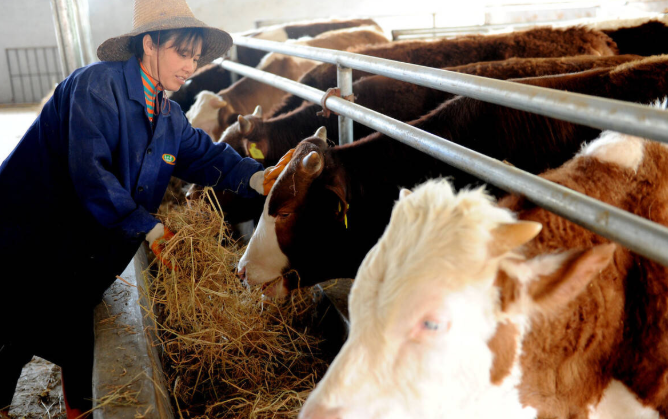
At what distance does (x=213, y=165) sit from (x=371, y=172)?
945 millimetres

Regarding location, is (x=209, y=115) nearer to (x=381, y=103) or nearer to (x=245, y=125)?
(x=245, y=125)

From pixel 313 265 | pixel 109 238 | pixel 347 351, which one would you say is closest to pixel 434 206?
pixel 347 351

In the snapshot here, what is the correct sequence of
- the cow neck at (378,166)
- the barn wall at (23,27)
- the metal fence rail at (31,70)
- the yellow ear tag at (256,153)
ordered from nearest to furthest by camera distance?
the cow neck at (378,166) → the yellow ear tag at (256,153) → the barn wall at (23,27) → the metal fence rail at (31,70)

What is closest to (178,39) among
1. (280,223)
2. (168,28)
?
(168,28)

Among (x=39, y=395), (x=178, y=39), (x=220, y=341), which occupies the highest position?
(x=178, y=39)

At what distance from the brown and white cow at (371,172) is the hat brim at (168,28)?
751 millimetres

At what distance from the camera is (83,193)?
7.88 feet

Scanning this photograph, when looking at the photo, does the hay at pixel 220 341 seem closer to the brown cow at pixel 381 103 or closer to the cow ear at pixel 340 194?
the cow ear at pixel 340 194

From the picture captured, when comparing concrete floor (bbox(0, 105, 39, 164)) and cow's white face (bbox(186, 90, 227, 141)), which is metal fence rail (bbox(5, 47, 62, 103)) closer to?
concrete floor (bbox(0, 105, 39, 164))

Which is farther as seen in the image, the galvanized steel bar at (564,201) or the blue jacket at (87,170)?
the blue jacket at (87,170)

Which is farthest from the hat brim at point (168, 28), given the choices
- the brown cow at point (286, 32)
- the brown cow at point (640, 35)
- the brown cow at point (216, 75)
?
the brown cow at point (286, 32)

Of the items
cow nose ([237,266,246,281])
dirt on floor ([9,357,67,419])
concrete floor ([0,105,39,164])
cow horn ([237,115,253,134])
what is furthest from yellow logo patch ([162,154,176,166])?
concrete floor ([0,105,39,164])

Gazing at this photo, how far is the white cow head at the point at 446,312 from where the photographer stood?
124 centimetres

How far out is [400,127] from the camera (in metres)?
2.27
